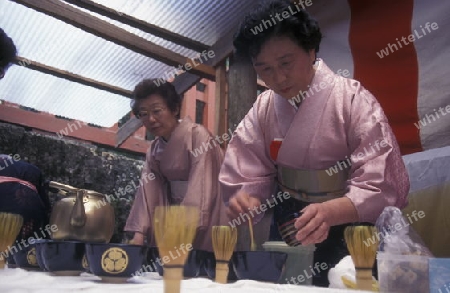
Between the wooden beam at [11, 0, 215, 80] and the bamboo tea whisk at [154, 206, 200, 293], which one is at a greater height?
the wooden beam at [11, 0, 215, 80]

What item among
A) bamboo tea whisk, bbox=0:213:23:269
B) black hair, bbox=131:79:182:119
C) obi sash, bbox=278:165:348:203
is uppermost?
black hair, bbox=131:79:182:119

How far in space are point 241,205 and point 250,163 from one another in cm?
38

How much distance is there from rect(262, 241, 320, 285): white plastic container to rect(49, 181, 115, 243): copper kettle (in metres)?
0.82

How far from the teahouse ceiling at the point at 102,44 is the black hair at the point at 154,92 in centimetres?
39

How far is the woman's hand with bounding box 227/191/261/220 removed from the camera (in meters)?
1.97

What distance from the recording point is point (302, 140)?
2166 mm

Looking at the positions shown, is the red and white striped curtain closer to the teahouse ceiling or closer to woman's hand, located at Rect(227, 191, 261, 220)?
the teahouse ceiling

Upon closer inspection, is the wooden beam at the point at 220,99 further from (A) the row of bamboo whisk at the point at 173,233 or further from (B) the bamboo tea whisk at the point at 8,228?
(A) the row of bamboo whisk at the point at 173,233

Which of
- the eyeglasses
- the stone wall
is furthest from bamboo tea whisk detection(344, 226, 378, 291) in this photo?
the stone wall

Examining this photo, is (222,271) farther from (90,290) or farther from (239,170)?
(239,170)

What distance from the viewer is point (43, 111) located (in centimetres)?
486

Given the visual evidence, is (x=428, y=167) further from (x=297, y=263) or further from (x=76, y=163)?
(x=76, y=163)

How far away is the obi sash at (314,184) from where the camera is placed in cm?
212

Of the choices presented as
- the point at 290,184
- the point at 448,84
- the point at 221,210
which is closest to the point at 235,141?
the point at 290,184
